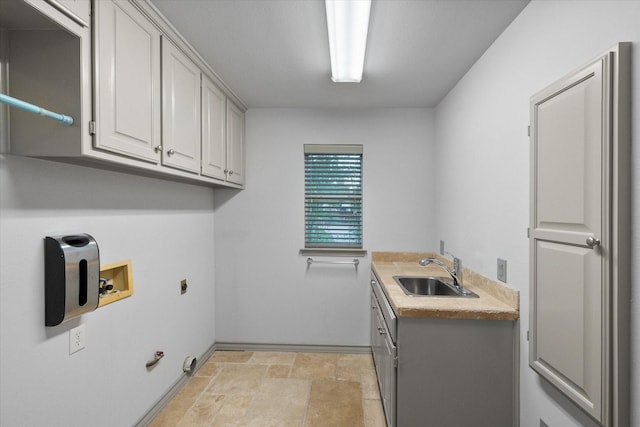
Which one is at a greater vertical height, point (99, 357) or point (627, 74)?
point (627, 74)

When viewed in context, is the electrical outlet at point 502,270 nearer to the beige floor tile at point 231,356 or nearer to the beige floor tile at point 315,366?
the beige floor tile at point 315,366

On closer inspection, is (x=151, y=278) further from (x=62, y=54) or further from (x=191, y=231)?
(x=62, y=54)

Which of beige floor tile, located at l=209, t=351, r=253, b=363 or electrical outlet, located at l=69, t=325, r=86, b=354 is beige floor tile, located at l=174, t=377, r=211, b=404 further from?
electrical outlet, located at l=69, t=325, r=86, b=354

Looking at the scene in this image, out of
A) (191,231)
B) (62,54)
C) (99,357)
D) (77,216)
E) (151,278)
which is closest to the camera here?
(62,54)

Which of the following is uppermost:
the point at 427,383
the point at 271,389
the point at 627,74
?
the point at 627,74

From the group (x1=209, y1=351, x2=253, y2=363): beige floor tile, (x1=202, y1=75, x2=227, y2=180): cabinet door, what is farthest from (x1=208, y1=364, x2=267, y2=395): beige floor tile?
(x1=202, y1=75, x2=227, y2=180): cabinet door

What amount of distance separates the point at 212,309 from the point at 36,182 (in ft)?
7.40

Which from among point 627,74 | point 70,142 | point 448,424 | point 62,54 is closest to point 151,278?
point 70,142

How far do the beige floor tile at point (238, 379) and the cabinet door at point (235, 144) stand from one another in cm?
180

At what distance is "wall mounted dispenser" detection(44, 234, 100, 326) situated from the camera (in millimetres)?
1362

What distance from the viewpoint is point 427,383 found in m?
1.72

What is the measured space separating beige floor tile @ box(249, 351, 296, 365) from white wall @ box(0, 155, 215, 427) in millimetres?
648

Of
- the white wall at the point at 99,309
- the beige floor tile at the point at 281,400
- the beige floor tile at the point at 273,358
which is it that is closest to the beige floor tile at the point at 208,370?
the white wall at the point at 99,309

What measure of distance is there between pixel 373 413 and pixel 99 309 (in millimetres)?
1982
